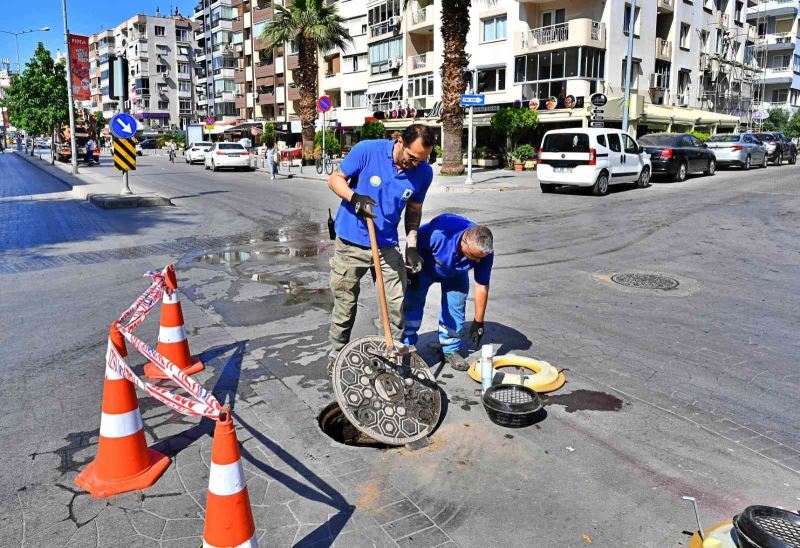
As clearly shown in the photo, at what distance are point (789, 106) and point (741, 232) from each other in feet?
199

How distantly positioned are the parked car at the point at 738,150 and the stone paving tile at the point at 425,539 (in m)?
27.3

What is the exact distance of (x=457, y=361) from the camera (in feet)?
16.2

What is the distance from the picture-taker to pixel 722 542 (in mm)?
2602

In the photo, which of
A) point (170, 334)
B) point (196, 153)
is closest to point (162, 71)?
point (196, 153)

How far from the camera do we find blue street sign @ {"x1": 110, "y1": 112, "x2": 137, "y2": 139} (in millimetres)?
15742

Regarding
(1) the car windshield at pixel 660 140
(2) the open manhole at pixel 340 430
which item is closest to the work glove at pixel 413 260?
(2) the open manhole at pixel 340 430

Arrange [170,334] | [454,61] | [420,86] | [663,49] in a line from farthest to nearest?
[420,86] → [663,49] → [454,61] → [170,334]

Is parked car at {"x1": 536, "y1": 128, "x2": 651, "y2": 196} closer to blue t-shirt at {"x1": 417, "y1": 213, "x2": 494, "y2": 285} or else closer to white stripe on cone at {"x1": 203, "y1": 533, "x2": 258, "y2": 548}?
blue t-shirt at {"x1": 417, "y1": 213, "x2": 494, "y2": 285}

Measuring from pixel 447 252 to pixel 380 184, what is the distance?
770 mm

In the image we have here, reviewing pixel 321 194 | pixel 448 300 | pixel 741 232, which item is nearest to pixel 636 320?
pixel 448 300

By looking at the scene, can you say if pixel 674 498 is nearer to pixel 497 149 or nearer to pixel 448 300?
pixel 448 300

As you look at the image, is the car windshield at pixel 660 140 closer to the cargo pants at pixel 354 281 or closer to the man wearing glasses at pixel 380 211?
the man wearing glasses at pixel 380 211

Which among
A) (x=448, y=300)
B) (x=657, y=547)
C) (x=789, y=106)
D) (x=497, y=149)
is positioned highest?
(x=789, y=106)

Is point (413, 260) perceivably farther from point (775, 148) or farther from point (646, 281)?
point (775, 148)
